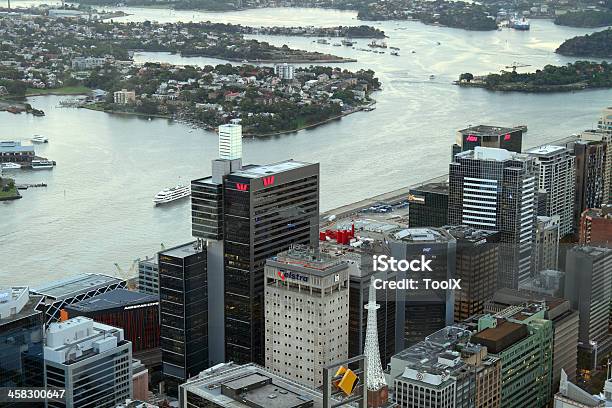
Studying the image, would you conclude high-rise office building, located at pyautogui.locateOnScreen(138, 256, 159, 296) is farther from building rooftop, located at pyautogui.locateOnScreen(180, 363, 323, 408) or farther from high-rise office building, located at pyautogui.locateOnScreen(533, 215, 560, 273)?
building rooftop, located at pyautogui.locateOnScreen(180, 363, 323, 408)

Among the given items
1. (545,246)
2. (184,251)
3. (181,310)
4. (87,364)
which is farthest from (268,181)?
(545,246)

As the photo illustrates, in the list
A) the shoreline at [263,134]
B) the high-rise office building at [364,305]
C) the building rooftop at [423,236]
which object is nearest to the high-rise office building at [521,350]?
the high-rise office building at [364,305]

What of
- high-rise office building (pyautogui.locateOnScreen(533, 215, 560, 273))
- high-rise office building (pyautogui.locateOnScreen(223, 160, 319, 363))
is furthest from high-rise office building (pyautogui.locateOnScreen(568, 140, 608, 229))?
high-rise office building (pyautogui.locateOnScreen(223, 160, 319, 363))

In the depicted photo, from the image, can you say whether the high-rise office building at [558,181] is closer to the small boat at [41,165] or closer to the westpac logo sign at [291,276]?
the westpac logo sign at [291,276]

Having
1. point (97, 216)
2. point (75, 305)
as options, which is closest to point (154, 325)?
point (75, 305)

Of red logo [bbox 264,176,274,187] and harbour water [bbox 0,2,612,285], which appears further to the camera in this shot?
harbour water [bbox 0,2,612,285]

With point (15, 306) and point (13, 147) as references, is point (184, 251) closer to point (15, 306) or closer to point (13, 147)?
point (15, 306)

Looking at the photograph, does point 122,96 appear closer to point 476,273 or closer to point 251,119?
point 251,119
